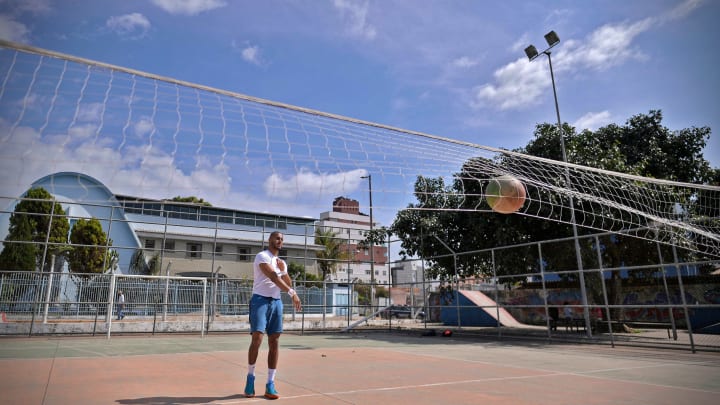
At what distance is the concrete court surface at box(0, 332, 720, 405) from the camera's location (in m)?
4.28

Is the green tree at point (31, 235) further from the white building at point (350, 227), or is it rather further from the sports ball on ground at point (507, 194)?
the sports ball on ground at point (507, 194)

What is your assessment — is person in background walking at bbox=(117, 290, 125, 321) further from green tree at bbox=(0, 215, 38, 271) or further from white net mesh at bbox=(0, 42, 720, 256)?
white net mesh at bbox=(0, 42, 720, 256)

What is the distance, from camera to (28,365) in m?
6.06

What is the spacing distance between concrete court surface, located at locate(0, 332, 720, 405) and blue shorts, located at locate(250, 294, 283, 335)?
65 centimetres

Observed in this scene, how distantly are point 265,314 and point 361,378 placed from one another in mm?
1700

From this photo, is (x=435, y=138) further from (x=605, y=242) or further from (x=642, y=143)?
(x=642, y=143)

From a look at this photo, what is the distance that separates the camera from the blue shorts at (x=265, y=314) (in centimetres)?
449

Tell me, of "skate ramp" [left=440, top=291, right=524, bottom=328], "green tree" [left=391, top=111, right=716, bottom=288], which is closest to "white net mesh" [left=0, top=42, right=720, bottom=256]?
"green tree" [left=391, top=111, right=716, bottom=288]

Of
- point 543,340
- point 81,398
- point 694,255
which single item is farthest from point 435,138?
point 694,255

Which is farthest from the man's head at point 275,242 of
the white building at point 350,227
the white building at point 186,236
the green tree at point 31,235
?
the green tree at point 31,235

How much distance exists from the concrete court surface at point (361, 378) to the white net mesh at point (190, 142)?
210cm

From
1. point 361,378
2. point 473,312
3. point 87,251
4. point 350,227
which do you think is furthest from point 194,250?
point 361,378

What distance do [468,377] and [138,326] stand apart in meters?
12.6

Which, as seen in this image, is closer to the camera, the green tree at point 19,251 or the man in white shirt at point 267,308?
the man in white shirt at point 267,308
